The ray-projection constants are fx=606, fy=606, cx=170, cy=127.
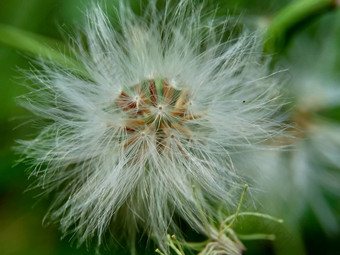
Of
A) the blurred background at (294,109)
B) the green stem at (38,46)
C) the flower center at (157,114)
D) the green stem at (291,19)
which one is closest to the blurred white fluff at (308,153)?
the blurred background at (294,109)

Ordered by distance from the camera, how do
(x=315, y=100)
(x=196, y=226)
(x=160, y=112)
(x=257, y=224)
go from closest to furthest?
1. (x=160, y=112)
2. (x=196, y=226)
3. (x=257, y=224)
4. (x=315, y=100)

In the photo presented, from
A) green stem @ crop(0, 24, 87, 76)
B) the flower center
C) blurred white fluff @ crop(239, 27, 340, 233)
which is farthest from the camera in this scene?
blurred white fluff @ crop(239, 27, 340, 233)

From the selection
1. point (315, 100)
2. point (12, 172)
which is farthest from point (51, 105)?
point (315, 100)

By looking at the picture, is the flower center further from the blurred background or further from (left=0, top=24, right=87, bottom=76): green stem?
the blurred background

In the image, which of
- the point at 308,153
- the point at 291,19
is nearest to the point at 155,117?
the point at 291,19

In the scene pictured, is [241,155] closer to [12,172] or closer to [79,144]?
[79,144]

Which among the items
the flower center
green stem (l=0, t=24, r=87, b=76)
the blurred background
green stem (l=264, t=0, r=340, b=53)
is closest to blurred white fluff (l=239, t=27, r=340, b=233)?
the blurred background

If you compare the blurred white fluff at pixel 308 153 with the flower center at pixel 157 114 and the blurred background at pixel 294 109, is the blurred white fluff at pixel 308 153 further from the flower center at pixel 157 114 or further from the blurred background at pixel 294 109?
the flower center at pixel 157 114

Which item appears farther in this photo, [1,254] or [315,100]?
[1,254]
